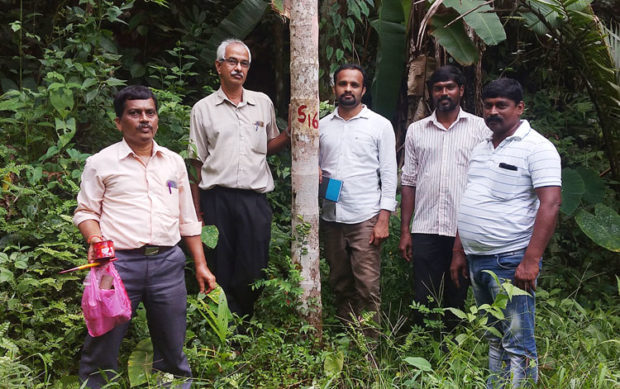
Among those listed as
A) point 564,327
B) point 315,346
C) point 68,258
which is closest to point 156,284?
point 68,258

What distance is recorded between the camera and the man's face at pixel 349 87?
164 inches

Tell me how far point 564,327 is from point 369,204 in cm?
166

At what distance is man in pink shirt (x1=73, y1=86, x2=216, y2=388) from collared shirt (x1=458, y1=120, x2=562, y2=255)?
1.63 m

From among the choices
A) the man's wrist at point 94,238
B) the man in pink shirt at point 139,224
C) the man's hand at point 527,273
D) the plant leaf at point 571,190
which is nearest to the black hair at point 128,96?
the man in pink shirt at point 139,224

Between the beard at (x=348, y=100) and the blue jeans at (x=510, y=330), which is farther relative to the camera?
the beard at (x=348, y=100)

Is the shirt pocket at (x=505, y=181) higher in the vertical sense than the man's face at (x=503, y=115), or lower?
lower

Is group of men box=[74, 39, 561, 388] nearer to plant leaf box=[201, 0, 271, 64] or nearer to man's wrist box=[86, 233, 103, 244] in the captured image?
man's wrist box=[86, 233, 103, 244]

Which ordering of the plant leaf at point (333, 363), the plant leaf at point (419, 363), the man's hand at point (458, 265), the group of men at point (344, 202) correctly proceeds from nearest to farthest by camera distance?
the plant leaf at point (419, 363) < the group of men at point (344, 202) < the plant leaf at point (333, 363) < the man's hand at point (458, 265)

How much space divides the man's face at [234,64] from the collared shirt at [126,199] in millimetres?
997

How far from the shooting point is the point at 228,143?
4035 mm

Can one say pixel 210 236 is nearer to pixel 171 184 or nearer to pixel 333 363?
pixel 171 184

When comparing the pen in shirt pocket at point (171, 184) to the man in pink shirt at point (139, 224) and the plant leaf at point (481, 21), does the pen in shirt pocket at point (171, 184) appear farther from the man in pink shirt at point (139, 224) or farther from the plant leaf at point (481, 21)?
the plant leaf at point (481, 21)

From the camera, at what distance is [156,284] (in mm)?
3225

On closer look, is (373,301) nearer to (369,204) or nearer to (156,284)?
(369,204)
